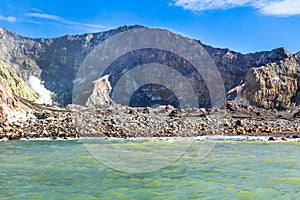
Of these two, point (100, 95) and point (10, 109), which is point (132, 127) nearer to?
point (10, 109)

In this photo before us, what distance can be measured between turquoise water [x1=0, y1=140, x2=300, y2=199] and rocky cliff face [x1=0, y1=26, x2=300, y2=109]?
2512 inches

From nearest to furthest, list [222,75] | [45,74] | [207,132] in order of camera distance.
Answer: [207,132] < [222,75] < [45,74]

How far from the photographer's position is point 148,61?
395 ft

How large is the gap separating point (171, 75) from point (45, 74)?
61.2 m

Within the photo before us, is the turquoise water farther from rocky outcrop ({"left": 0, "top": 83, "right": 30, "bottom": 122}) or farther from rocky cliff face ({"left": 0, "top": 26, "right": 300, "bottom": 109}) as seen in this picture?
rocky cliff face ({"left": 0, "top": 26, "right": 300, "bottom": 109})

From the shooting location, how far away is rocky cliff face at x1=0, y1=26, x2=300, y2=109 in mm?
78938

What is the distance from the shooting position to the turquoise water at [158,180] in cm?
1078

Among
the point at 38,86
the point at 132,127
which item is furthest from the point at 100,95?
Result: the point at 132,127

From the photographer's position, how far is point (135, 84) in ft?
372

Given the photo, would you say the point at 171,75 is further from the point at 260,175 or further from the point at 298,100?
the point at 260,175

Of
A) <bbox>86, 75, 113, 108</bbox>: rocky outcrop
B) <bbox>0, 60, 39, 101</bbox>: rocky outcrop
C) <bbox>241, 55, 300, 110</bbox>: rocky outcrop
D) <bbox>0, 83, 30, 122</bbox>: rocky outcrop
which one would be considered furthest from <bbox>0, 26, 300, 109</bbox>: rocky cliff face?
<bbox>0, 83, 30, 122</bbox>: rocky outcrop

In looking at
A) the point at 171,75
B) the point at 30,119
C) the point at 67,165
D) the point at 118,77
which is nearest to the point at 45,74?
the point at 118,77

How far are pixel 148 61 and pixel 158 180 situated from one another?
109 metres

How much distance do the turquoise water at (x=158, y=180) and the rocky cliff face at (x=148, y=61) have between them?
6381 centimetres
